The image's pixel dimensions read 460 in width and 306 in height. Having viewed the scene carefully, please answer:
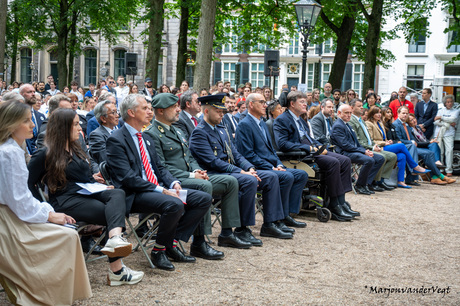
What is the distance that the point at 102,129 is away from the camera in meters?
6.84

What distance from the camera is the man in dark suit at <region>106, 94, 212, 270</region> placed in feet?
17.7

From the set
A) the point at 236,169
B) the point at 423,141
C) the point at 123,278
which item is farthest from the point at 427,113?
the point at 123,278

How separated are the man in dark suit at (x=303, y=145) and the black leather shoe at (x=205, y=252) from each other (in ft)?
9.29

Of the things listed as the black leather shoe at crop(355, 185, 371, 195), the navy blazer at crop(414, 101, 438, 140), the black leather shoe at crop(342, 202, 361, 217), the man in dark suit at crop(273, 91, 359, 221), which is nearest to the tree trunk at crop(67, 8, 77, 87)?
the navy blazer at crop(414, 101, 438, 140)

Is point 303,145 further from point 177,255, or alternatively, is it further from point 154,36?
point 154,36

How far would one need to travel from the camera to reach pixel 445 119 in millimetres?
14844

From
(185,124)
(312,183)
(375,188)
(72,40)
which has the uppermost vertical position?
(72,40)

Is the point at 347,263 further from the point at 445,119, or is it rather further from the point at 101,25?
the point at 101,25

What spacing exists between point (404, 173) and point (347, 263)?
24.1ft

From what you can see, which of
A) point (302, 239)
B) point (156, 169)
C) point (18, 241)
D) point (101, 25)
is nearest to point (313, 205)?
point (302, 239)

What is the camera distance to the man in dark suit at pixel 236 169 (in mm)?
6758

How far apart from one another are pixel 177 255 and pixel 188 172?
39.3 inches

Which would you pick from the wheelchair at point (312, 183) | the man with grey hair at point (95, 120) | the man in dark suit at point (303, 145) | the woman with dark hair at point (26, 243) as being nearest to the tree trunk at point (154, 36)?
the man in dark suit at point (303, 145)

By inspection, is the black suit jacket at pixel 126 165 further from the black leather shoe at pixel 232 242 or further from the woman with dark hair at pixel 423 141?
the woman with dark hair at pixel 423 141
